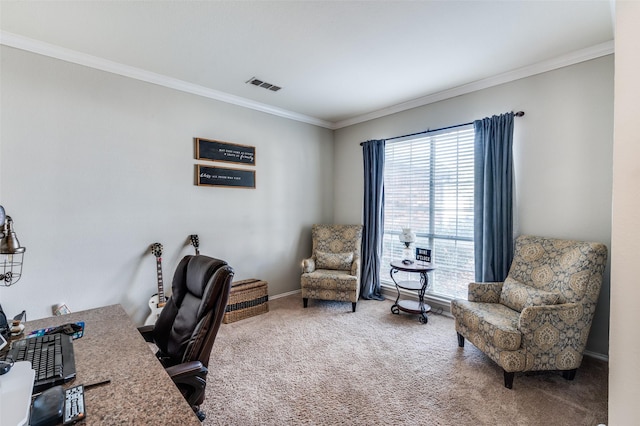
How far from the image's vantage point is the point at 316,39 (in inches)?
92.6

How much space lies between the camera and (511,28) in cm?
220

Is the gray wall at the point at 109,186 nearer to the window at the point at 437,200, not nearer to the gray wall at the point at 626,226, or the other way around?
the window at the point at 437,200

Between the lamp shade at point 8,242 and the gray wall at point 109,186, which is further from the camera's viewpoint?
the gray wall at point 109,186

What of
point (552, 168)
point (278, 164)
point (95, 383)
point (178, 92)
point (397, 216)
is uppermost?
point (178, 92)

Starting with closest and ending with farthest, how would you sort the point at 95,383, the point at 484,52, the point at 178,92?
the point at 95,383 < the point at 484,52 < the point at 178,92

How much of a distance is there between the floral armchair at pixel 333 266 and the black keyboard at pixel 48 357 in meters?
2.62

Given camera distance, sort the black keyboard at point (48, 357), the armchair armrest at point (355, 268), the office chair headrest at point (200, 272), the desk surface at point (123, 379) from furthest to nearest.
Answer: the armchair armrest at point (355, 268) → the office chair headrest at point (200, 272) → the black keyboard at point (48, 357) → the desk surface at point (123, 379)

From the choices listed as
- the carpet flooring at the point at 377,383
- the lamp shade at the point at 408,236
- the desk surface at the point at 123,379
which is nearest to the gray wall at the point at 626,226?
the carpet flooring at the point at 377,383

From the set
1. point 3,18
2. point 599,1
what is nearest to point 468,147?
point 599,1

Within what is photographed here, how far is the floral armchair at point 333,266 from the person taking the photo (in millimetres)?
3539

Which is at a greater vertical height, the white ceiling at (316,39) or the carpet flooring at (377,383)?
the white ceiling at (316,39)

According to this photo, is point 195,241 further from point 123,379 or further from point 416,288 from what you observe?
point 416,288

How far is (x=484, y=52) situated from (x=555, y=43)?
0.54m

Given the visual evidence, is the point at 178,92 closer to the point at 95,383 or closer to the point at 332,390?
the point at 95,383
